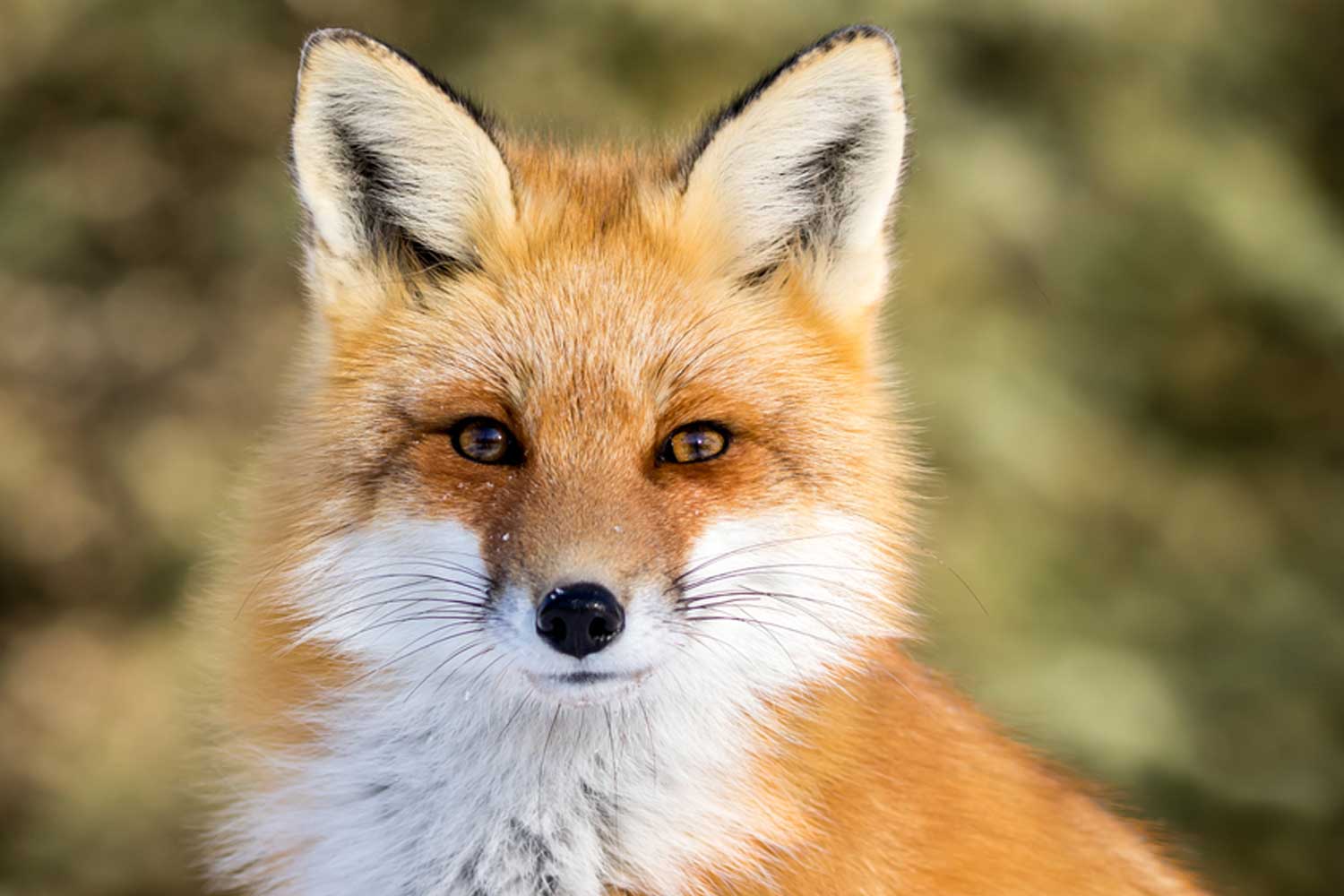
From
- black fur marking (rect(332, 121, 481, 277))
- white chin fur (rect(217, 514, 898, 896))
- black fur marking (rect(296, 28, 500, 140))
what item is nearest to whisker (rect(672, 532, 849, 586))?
white chin fur (rect(217, 514, 898, 896))

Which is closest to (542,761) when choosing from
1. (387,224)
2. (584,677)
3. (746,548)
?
(584,677)

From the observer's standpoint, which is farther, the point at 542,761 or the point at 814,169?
the point at 814,169

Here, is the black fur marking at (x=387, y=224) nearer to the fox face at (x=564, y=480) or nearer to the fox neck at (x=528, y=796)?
the fox face at (x=564, y=480)

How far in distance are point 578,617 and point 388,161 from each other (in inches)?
40.3

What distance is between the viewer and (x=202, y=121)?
17.7 feet

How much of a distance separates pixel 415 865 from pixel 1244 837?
396cm

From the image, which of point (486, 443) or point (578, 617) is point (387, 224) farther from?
point (578, 617)

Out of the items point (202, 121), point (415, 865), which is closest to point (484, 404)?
point (415, 865)

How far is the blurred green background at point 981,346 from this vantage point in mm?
5070

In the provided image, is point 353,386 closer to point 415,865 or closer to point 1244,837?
point 415,865

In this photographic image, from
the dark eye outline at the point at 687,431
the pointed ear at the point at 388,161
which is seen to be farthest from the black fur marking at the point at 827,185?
the pointed ear at the point at 388,161

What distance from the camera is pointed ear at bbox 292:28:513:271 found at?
2.53m

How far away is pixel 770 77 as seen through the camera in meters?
2.51

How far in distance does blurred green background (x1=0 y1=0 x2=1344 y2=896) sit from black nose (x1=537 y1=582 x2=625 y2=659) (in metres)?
3.03
